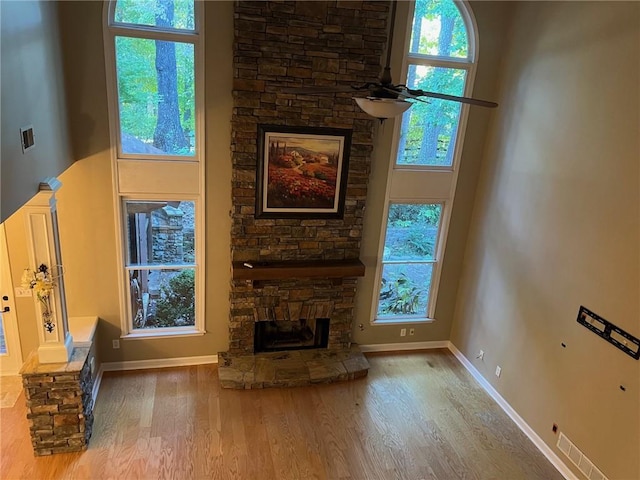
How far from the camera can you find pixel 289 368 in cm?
530

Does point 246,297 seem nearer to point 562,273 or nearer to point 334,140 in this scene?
point 334,140

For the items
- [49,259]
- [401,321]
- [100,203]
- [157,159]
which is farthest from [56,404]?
[401,321]

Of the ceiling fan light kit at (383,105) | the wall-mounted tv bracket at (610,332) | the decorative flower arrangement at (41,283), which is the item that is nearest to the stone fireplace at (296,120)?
the decorative flower arrangement at (41,283)

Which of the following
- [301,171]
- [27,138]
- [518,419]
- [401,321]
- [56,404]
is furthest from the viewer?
[401,321]

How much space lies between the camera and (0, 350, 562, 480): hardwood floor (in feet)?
13.2

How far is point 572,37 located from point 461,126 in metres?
1.44

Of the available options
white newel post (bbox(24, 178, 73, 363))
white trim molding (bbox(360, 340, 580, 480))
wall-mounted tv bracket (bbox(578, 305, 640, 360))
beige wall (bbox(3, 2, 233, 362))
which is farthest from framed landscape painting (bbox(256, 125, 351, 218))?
wall-mounted tv bracket (bbox(578, 305, 640, 360))

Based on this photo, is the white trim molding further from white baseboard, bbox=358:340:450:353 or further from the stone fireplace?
the stone fireplace

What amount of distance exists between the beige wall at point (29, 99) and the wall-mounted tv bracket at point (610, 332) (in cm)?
441

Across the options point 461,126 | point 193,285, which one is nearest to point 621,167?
point 461,126

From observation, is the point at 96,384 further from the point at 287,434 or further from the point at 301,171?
the point at 301,171

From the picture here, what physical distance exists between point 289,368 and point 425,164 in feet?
9.49

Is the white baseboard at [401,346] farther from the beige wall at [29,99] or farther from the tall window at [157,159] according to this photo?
the beige wall at [29,99]

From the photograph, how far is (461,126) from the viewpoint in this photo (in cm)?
528
